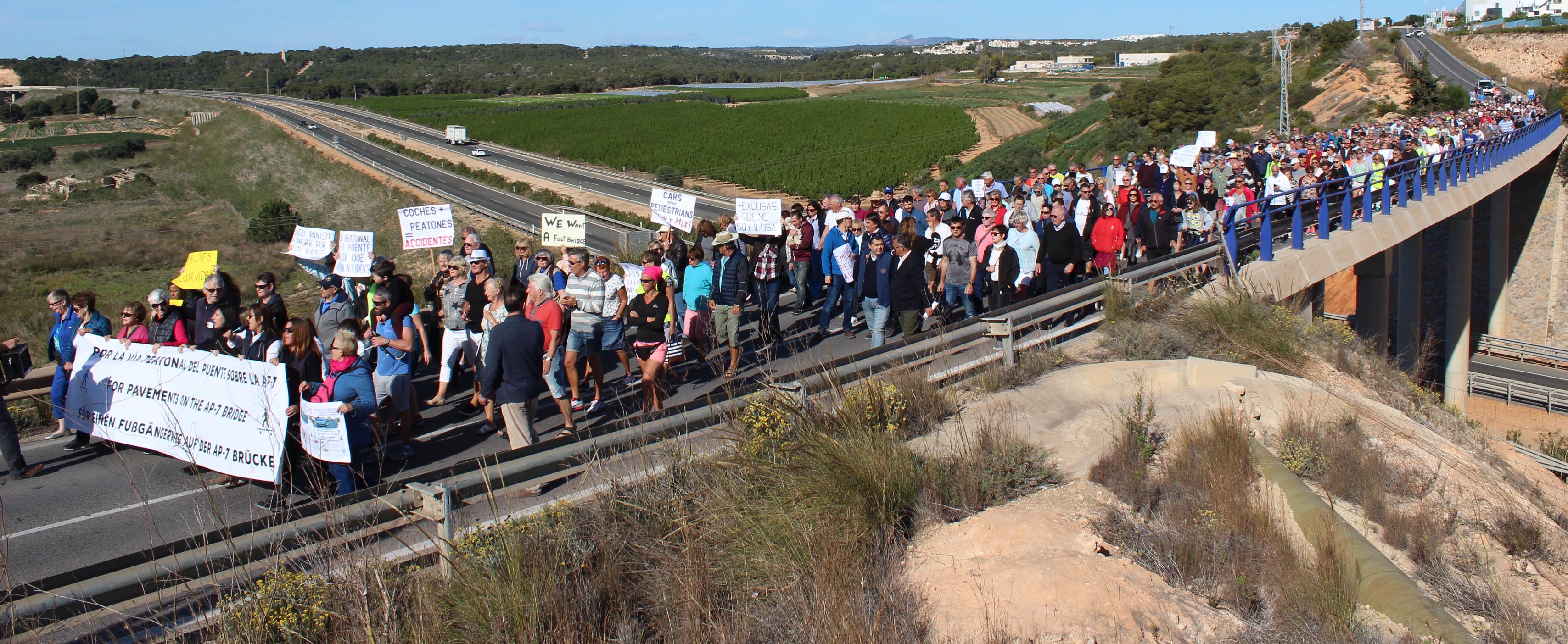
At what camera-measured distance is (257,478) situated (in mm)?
7461

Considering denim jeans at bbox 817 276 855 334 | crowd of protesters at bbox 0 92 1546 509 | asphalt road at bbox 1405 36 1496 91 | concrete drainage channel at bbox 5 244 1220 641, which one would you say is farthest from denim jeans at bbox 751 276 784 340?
asphalt road at bbox 1405 36 1496 91

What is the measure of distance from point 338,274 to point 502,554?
363 inches

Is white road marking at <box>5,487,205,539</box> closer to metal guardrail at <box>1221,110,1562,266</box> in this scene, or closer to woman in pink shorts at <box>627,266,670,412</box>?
woman in pink shorts at <box>627,266,670,412</box>

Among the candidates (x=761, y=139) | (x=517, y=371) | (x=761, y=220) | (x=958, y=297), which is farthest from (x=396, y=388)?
(x=761, y=139)

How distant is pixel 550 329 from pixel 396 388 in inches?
57.0

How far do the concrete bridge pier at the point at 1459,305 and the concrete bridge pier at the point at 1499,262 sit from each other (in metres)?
5.20

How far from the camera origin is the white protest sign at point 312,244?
13.1 m

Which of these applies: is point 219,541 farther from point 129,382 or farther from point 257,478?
point 129,382

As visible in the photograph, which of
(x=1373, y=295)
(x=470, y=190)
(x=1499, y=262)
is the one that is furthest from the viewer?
(x=470, y=190)

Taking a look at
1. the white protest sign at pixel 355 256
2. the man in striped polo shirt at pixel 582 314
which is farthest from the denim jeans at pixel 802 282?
the white protest sign at pixel 355 256

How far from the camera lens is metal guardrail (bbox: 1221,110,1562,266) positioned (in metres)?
13.5

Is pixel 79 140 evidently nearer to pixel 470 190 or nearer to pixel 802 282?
pixel 470 190

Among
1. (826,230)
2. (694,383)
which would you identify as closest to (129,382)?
(694,383)

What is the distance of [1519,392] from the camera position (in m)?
29.4
